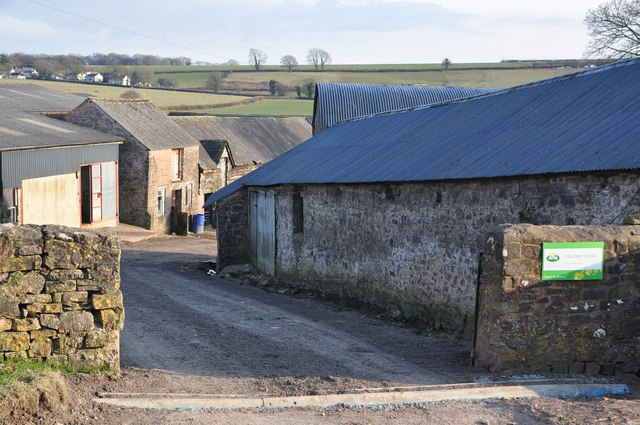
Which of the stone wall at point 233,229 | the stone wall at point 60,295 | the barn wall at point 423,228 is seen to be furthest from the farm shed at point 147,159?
the stone wall at point 60,295

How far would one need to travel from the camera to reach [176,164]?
40594mm

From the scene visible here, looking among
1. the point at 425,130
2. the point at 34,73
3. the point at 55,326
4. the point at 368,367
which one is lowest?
the point at 368,367

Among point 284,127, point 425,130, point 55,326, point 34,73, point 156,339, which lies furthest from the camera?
point 34,73

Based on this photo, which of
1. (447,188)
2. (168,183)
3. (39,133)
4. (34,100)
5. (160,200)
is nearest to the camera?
(447,188)

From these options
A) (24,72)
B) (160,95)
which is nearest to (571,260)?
(160,95)

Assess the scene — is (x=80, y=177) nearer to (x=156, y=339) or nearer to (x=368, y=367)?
(x=156, y=339)

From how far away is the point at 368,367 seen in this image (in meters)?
10.6

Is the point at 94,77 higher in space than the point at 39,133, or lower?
higher

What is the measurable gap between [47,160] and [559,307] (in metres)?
23.8

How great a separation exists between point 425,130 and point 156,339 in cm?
895

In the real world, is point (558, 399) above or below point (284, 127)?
below

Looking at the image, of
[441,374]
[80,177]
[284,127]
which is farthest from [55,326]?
[284,127]

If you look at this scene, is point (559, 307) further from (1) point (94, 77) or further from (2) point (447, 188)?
(1) point (94, 77)

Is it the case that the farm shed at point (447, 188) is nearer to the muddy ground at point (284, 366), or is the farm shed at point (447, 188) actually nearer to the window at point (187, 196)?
the muddy ground at point (284, 366)
